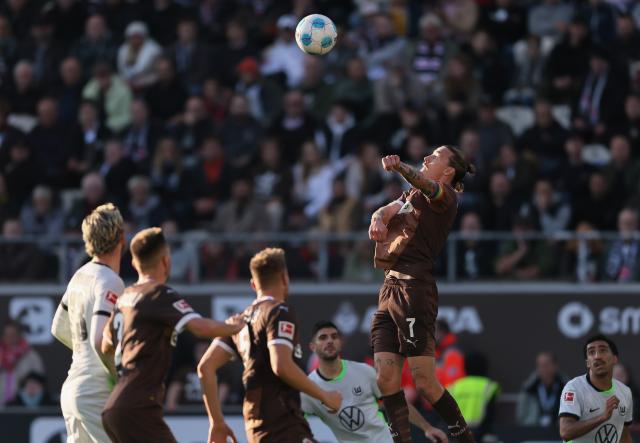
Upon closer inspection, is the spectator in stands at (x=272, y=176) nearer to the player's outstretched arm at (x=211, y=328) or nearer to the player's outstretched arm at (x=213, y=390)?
the player's outstretched arm at (x=213, y=390)

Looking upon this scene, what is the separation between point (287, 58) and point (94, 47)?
2983 millimetres

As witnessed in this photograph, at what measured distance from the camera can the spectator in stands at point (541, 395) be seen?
16531 millimetres

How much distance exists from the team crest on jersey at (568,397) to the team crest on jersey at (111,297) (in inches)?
148

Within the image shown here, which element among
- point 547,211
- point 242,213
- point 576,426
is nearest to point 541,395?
point 547,211

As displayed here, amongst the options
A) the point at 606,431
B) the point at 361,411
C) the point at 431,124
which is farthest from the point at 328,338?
the point at 431,124

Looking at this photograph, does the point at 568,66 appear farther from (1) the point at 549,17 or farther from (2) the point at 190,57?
(2) the point at 190,57

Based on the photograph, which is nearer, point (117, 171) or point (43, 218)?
point (43, 218)

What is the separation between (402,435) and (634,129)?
9340mm

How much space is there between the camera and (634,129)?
61.3ft

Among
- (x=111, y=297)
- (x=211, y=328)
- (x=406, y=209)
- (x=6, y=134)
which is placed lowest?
(x=211, y=328)

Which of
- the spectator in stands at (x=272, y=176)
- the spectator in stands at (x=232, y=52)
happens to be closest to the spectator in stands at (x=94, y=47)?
the spectator in stands at (x=232, y=52)

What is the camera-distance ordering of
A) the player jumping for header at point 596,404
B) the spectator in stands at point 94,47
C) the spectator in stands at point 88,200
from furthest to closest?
1. the spectator in stands at point 94,47
2. the spectator in stands at point 88,200
3. the player jumping for header at point 596,404

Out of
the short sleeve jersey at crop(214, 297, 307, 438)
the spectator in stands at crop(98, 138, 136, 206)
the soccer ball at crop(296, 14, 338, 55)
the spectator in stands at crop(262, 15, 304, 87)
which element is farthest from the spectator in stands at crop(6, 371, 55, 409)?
the short sleeve jersey at crop(214, 297, 307, 438)

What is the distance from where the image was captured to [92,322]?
9742mm
